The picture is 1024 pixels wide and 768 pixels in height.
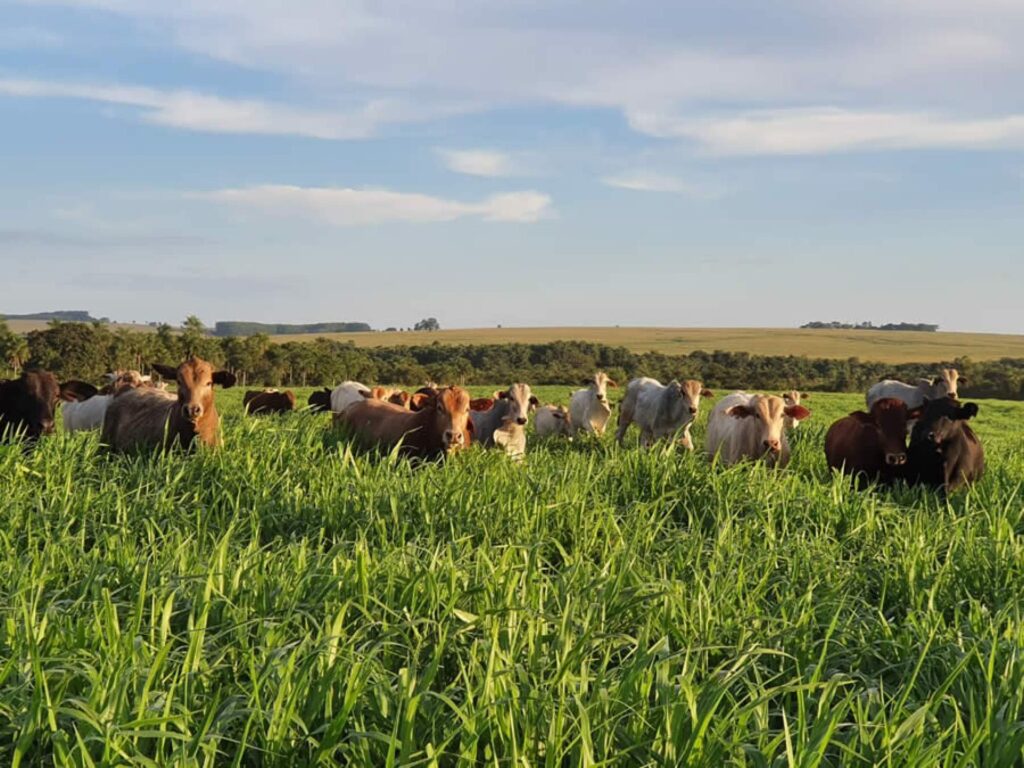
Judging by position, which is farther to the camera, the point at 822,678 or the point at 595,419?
the point at 595,419

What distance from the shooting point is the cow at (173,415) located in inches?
356

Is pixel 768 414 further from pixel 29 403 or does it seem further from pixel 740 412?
pixel 29 403

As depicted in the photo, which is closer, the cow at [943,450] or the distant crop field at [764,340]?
the cow at [943,450]

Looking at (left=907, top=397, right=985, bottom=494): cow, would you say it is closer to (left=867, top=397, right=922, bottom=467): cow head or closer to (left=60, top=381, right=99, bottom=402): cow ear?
(left=867, top=397, right=922, bottom=467): cow head

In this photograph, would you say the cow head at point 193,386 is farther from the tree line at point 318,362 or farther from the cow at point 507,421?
the tree line at point 318,362

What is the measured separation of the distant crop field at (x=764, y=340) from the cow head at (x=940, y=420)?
97.4m

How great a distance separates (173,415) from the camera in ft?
30.7

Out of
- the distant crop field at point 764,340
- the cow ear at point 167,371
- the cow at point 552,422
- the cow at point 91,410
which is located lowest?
the cow at point 552,422

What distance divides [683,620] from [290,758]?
85.9 inches

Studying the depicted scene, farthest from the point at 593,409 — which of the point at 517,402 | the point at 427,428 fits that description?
the point at 427,428

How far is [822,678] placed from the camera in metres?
3.95

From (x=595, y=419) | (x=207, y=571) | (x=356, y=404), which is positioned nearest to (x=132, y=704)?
(x=207, y=571)

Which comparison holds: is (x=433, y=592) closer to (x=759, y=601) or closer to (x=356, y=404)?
(x=759, y=601)

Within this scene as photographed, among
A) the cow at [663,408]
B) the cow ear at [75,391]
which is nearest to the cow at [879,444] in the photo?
the cow at [663,408]
